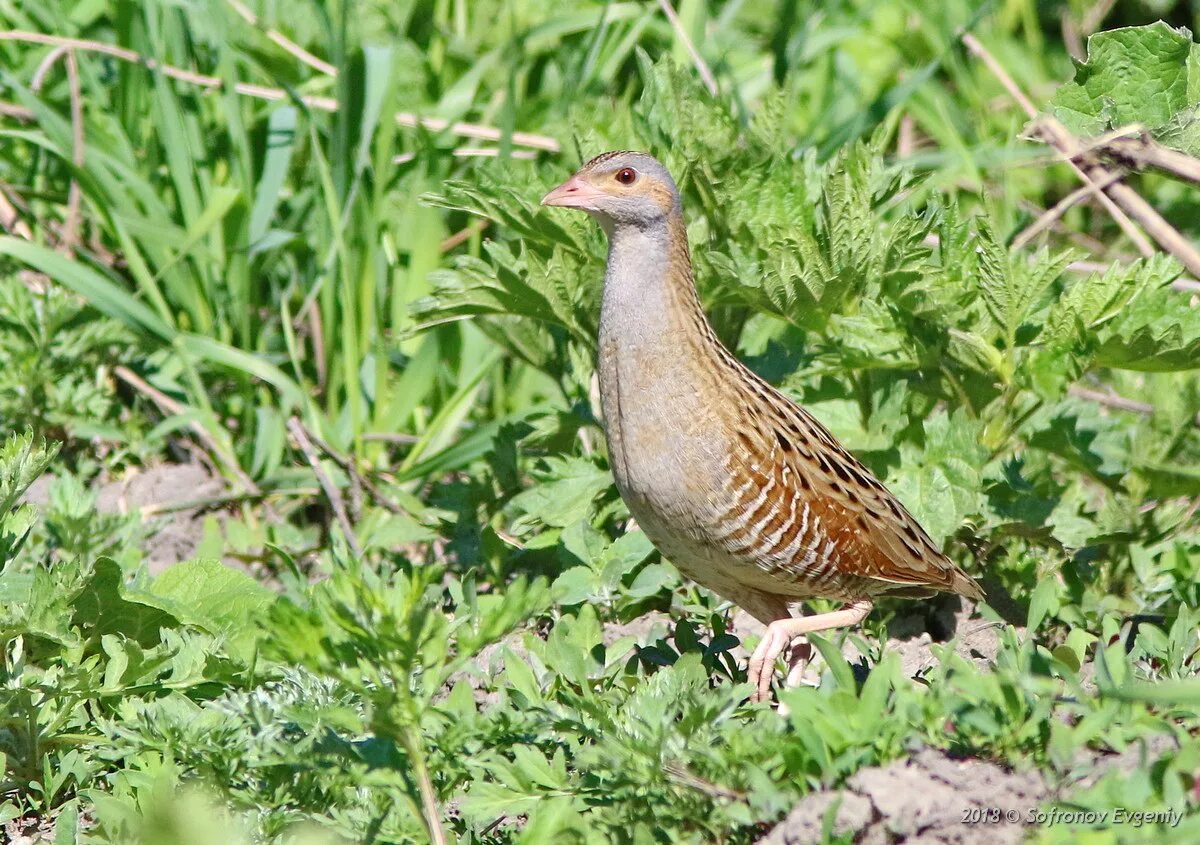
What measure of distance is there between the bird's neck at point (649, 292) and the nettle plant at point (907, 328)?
16 cm

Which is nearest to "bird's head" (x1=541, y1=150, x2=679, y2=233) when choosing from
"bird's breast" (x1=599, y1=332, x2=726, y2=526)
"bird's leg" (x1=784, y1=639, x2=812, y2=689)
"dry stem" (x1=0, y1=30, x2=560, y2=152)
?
"bird's breast" (x1=599, y1=332, x2=726, y2=526)

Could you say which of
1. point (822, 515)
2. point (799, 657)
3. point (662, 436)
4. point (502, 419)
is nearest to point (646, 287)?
point (662, 436)

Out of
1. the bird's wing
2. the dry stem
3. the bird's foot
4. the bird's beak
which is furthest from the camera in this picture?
the dry stem

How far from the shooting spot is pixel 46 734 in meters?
3.26

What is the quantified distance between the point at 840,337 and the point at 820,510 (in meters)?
0.48

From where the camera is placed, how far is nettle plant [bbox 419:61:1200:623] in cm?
375

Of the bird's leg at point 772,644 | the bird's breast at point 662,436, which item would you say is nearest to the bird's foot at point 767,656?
the bird's leg at point 772,644

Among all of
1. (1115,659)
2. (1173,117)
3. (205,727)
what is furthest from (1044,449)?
(205,727)

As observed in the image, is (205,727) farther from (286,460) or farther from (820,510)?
(286,460)

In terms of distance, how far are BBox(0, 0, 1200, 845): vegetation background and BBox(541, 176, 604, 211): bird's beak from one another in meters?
0.30

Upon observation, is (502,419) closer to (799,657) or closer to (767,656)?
(799,657)

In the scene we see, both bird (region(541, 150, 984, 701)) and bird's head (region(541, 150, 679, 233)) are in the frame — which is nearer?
bird (region(541, 150, 984, 701))

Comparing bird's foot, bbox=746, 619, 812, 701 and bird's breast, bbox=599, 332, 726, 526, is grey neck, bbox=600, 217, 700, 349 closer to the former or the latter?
bird's breast, bbox=599, 332, 726, 526

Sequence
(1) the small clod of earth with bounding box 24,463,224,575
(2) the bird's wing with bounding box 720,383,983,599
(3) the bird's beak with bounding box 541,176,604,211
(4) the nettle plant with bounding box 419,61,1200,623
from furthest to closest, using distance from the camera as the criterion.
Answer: (1) the small clod of earth with bounding box 24,463,224,575 < (4) the nettle plant with bounding box 419,61,1200,623 < (3) the bird's beak with bounding box 541,176,604,211 < (2) the bird's wing with bounding box 720,383,983,599
